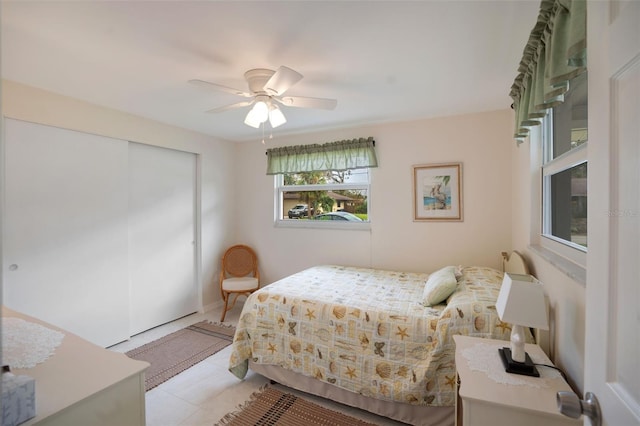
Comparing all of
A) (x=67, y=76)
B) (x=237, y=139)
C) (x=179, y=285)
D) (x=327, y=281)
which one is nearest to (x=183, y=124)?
(x=237, y=139)

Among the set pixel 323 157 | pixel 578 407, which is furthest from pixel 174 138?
pixel 578 407

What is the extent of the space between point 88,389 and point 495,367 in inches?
66.9

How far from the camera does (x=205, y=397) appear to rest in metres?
2.35

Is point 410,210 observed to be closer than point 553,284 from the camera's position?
No

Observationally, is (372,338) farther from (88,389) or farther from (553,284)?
(88,389)

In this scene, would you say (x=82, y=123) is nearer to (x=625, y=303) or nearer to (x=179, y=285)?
(x=179, y=285)

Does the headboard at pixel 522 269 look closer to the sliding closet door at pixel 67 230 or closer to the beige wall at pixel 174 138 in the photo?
the beige wall at pixel 174 138

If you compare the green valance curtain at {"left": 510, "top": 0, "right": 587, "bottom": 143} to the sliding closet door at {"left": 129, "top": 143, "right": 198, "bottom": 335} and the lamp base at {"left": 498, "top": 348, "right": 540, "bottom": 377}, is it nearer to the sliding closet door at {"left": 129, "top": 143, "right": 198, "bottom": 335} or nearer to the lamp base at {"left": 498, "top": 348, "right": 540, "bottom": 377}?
the lamp base at {"left": 498, "top": 348, "right": 540, "bottom": 377}

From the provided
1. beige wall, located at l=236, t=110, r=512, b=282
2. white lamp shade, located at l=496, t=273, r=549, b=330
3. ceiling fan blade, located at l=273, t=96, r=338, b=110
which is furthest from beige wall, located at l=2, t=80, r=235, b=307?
white lamp shade, located at l=496, t=273, r=549, b=330

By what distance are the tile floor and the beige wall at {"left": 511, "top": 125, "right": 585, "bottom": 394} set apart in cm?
113

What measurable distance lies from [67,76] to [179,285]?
238 cm

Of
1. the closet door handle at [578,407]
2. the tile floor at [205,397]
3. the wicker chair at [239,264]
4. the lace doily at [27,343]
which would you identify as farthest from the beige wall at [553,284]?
the wicker chair at [239,264]

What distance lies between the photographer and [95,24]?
1.71m

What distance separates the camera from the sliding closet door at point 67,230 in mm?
2453
